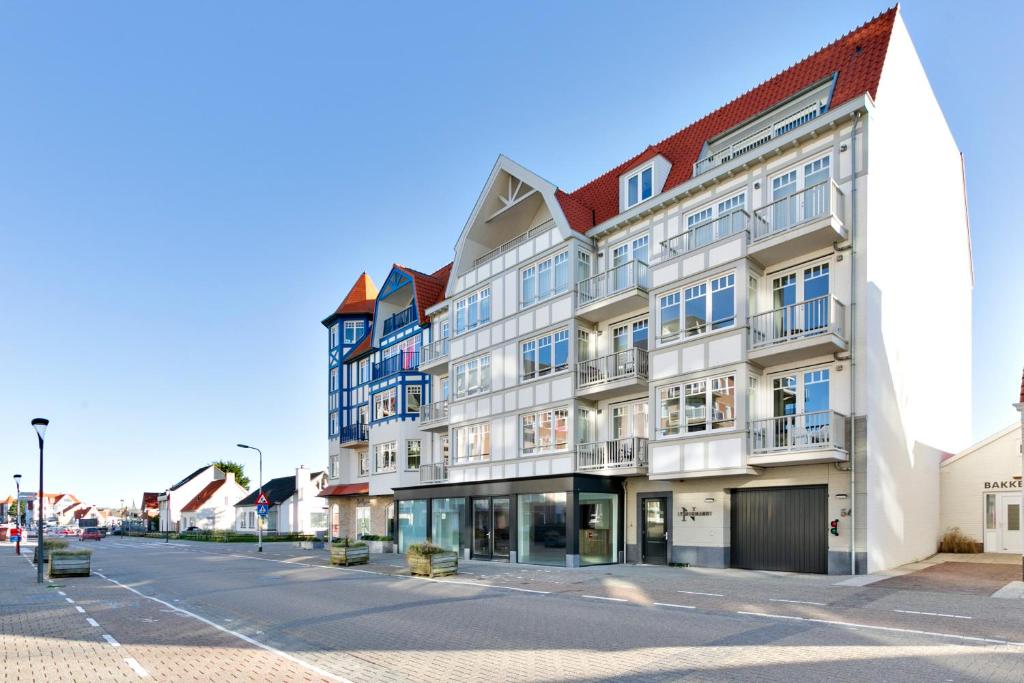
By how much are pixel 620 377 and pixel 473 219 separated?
1095cm

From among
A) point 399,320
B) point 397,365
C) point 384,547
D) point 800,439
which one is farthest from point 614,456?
point 399,320

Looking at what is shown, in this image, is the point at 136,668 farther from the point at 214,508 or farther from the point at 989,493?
the point at 214,508

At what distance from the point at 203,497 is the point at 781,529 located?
250 feet

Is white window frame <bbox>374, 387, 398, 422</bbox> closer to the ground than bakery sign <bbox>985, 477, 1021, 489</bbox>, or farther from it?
farther from it

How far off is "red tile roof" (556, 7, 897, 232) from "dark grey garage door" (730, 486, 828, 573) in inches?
415

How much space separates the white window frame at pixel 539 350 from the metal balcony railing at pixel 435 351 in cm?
636

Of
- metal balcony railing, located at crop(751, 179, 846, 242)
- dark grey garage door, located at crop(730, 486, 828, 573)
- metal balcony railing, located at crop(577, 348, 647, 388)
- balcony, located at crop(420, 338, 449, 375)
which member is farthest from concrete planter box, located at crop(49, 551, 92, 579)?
metal balcony railing, located at crop(751, 179, 846, 242)

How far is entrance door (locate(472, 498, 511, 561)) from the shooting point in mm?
28172

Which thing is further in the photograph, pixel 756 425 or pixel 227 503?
pixel 227 503

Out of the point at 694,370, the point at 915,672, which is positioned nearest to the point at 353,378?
the point at 694,370

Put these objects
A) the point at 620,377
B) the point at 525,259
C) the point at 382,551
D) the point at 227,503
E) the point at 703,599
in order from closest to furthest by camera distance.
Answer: the point at 703,599 < the point at 620,377 < the point at 525,259 < the point at 382,551 < the point at 227,503

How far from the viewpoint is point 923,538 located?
2164 cm

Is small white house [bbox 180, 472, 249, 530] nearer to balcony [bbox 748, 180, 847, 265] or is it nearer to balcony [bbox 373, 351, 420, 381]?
balcony [bbox 373, 351, 420, 381]

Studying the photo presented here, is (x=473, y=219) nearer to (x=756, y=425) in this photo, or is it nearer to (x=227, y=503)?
(x=756, y=425)
